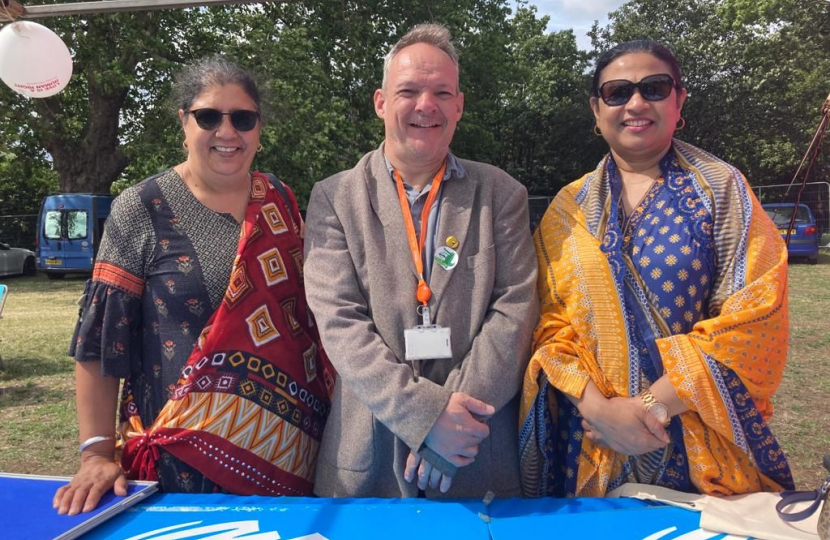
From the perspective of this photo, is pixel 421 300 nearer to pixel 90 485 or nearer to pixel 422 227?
pixel 422 227

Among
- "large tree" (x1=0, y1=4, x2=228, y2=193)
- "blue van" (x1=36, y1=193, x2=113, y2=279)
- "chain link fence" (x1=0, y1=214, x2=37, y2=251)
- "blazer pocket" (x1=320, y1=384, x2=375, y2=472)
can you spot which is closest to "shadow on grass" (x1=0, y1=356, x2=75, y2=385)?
"blazer pocket" (x1=320, y1=384, x2=375, y2=472)

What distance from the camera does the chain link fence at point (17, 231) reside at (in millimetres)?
20516

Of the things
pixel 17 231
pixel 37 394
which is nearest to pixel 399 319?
pixel 37 394

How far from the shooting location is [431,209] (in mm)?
1892

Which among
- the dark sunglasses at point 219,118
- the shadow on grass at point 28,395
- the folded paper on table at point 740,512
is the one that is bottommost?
the shadow on grass at point 28,395

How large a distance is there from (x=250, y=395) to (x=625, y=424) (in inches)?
43.2

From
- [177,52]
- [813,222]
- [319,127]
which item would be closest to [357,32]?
[319,127]

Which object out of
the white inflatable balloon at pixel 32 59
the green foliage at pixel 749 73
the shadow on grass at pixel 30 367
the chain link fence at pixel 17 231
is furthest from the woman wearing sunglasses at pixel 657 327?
the chain link fence at pixel 17 231

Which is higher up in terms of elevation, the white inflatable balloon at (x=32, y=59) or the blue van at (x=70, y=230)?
the white inflatable balloon at (x=32, y=59)

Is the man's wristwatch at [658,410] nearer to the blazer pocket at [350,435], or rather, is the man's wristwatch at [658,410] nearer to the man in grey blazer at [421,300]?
the man in grey blazer at [421,300]

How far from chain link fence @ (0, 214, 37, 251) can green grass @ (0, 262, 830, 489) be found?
39.7 feet

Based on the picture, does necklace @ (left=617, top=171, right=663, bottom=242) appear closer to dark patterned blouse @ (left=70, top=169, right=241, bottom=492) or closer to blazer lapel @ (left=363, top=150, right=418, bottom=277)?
blazer lapel @ (left=363, top=150, right=418, bottom=277)

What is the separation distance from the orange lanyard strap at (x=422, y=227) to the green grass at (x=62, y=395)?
3.10 metres

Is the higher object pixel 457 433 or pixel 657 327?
pixel 657 327
